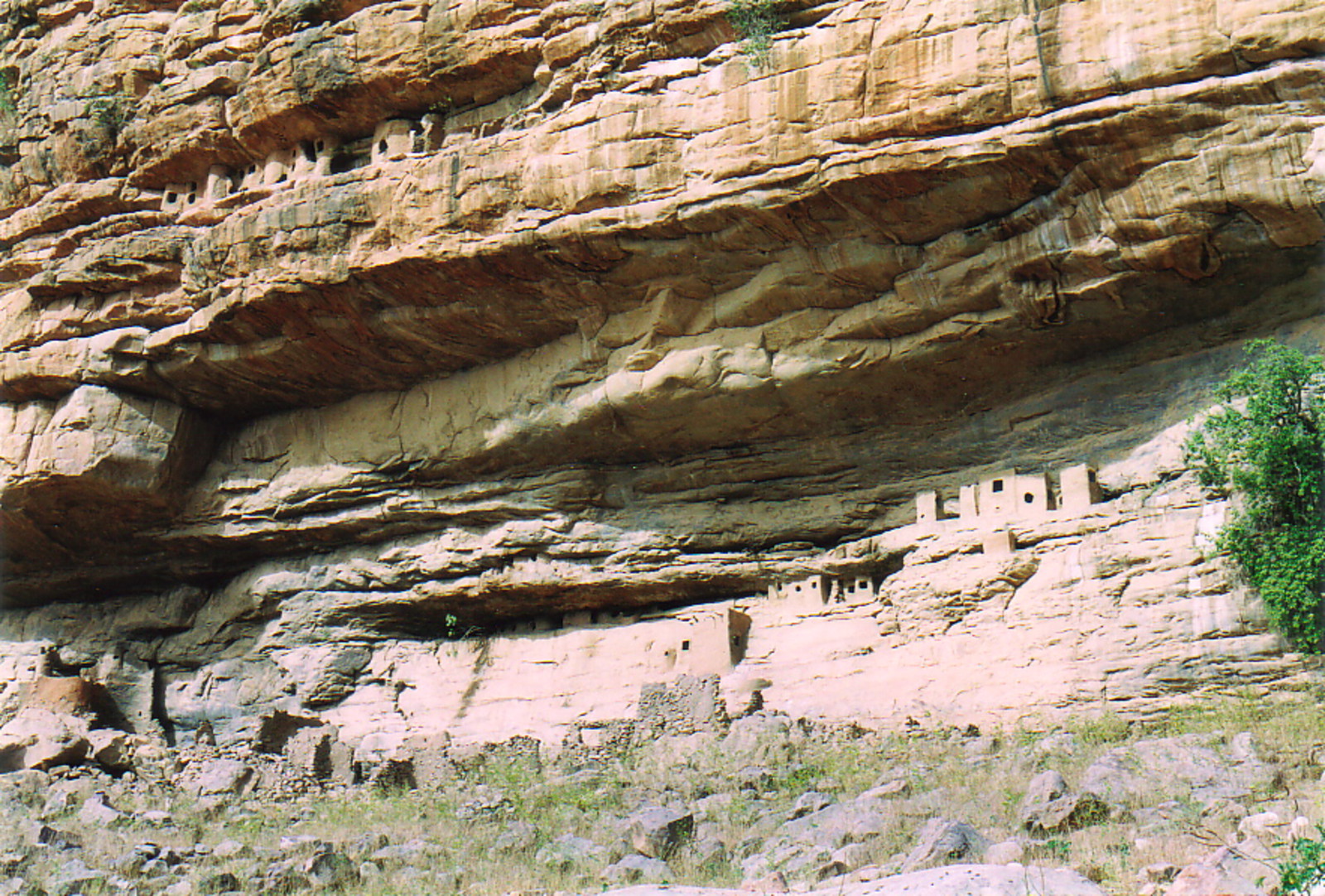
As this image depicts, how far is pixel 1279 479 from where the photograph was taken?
1531cm

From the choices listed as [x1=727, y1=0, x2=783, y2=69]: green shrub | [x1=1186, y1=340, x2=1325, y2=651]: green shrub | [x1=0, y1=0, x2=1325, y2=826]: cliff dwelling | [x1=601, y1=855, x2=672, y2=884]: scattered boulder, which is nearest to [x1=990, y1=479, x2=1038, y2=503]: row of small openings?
[x1=0, y1=0, x2=1325, y2=826]: cliff dwelling

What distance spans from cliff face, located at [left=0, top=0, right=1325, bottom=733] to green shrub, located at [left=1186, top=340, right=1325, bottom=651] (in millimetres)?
486

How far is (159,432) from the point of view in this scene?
23594 mm

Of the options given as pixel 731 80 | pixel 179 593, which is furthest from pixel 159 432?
pixel 731 80

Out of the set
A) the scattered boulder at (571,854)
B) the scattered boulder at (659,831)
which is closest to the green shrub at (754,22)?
the scattered boulder at (659,831)

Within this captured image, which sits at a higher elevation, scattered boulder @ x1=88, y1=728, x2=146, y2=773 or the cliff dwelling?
the cliff dwelling

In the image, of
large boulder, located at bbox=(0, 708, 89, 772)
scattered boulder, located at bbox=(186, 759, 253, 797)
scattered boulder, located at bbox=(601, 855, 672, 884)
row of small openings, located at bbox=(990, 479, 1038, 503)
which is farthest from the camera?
large boulder, located at bbox=(0, 708, 89, 772)

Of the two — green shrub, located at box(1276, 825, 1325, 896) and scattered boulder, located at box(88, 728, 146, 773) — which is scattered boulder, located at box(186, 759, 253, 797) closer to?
scattered boulder, located at box(88, 728, 146, 773)

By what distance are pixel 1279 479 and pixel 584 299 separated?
9628 millimetres

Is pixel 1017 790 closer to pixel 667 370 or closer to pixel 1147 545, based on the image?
pixel 1147 545

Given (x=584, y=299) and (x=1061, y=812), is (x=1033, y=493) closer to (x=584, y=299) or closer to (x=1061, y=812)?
(x=584, y=299)

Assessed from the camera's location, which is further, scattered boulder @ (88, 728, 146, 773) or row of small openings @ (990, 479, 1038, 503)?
scattered boulder @ (88, 728, 146, 773)

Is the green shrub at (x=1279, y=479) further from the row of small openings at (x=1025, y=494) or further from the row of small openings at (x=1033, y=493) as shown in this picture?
the row of small openings at (x=1025, y=494)

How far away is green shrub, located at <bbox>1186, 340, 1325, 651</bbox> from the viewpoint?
1455cm
